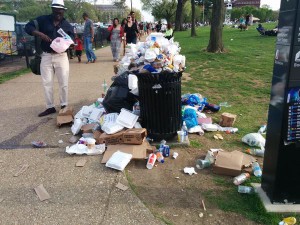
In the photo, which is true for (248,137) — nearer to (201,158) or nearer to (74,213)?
(201,158)

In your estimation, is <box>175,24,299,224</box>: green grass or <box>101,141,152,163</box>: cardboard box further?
<box>101,141,152,163</box>: cardboard box

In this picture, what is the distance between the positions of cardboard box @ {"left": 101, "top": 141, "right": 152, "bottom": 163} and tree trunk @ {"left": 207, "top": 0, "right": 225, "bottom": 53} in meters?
10.8

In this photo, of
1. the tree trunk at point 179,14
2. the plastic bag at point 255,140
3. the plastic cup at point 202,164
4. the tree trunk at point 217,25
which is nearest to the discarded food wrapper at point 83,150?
the plastic cup at point 202,164

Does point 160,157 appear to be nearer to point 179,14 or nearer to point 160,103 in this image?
point 160,103

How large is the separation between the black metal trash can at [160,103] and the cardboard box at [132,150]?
13.0 inches

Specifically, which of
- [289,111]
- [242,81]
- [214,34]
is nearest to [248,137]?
[289,111]

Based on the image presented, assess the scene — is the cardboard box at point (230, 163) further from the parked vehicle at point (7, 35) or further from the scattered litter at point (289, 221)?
the parked vehicle at point (7, 35)

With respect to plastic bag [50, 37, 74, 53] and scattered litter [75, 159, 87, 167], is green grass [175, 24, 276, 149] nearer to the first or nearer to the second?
scattered litter [75, 159, 87, 167]

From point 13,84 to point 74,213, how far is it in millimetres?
6985

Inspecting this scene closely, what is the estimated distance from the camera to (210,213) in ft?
9.39

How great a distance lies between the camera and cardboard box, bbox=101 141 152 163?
3789mm

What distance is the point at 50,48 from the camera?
212 inches

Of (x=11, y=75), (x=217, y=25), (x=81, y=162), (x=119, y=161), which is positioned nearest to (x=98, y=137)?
(x=81, y=162)

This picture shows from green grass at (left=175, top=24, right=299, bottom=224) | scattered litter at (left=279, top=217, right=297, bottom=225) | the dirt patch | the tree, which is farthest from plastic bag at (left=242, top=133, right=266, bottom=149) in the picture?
the tree
